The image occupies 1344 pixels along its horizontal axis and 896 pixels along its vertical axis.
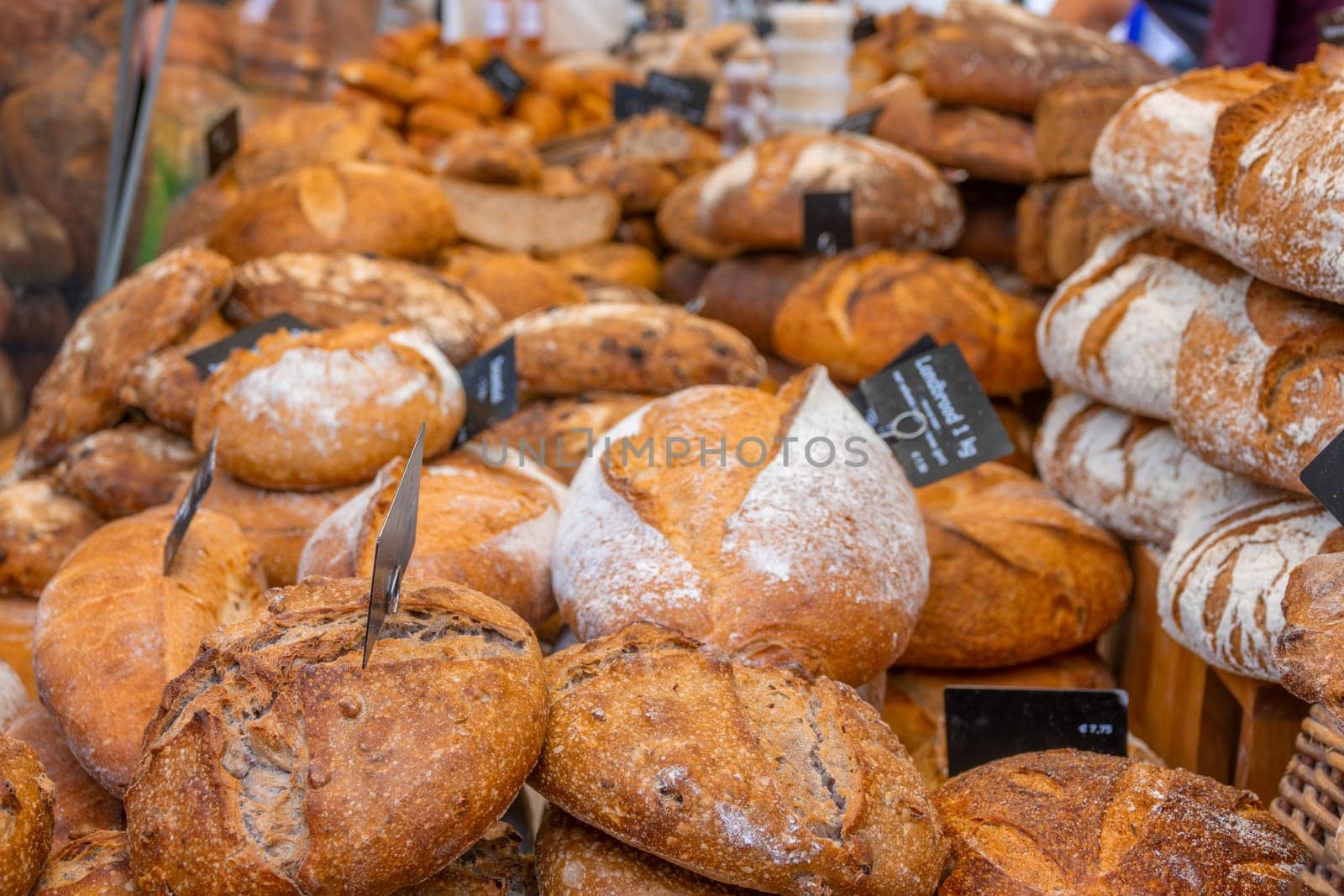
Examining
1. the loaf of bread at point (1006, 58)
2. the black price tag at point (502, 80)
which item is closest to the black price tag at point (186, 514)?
the loaf of bread at point (1006, 58)

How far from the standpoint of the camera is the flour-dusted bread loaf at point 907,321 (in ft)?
8.66

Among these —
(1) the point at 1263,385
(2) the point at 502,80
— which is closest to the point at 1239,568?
(1) the point at 1263,385

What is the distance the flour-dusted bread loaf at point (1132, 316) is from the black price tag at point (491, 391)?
106 centimetres

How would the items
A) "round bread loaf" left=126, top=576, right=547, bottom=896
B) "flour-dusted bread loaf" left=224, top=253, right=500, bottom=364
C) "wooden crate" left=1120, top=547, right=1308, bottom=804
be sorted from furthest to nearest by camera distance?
1. "flour-dusted bread loaf" left=224, top=253, right=500, bottom=364
2. "wooden crate" left=1120, top=547, right=1308, bottom=804
3. "round bread loaf" left=126, top=576, right=547, bottom=896

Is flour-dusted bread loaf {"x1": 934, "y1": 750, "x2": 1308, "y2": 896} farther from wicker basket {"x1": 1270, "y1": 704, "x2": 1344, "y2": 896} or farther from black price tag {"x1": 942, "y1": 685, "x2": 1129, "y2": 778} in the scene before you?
black price tag {"x1": 942, "y1": 685, "x2": 1129, "y2": 778}

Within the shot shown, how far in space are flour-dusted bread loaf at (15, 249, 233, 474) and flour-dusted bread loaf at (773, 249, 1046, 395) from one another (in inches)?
54.1

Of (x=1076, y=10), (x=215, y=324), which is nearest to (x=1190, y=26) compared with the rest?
(x=1076, y=10)

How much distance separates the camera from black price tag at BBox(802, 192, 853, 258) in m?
2.89

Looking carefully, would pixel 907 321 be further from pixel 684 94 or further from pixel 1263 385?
pixel 684 94

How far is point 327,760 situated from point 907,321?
1.94 meters

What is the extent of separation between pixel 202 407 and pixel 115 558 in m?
0.45

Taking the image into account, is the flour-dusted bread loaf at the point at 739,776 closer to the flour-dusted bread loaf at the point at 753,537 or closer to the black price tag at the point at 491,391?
the flour-dusted bread loaf at the point at 753,537

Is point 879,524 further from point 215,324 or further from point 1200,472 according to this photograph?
point 215,324

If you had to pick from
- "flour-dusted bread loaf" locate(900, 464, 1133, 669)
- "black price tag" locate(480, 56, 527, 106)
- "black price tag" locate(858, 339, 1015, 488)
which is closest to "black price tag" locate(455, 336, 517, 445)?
"black price tag" locate(858, 339, 1015, 488)
